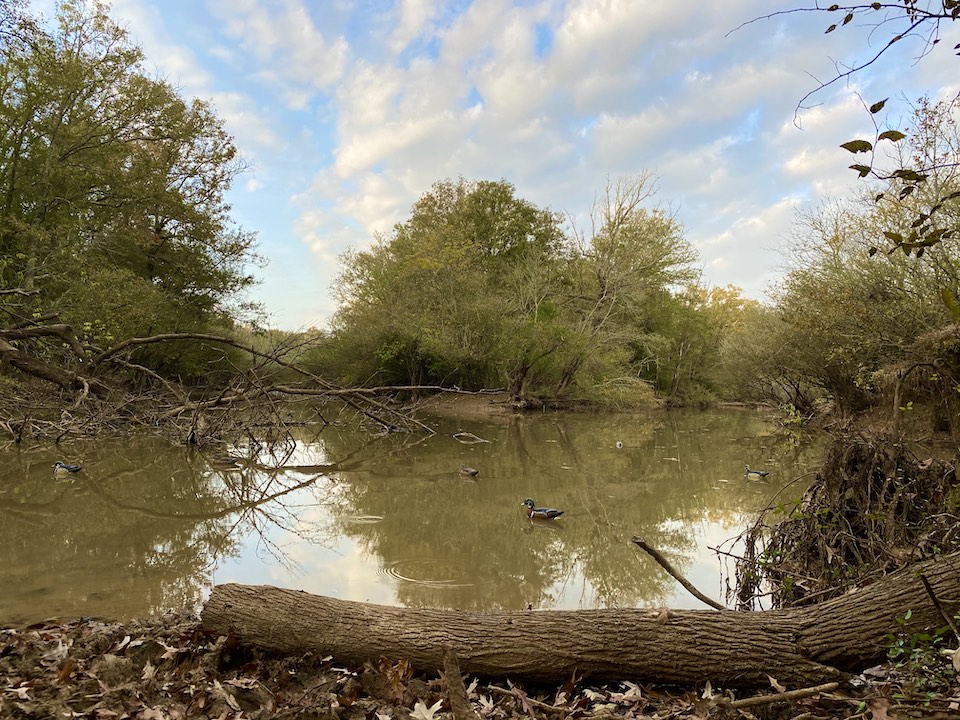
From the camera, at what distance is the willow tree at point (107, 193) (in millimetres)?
14664

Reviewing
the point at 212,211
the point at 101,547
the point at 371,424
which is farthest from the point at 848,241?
the point at 212,211

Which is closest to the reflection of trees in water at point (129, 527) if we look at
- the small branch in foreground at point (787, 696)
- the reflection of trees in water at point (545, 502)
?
the reflection of trees in water at point (545, 502)

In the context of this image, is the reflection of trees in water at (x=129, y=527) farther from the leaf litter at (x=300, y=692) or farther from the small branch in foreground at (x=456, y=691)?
the small branch in foreground at (x=456, y=691)

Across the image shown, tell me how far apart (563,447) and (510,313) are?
1211 cm

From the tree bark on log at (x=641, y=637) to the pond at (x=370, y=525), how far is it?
169cm

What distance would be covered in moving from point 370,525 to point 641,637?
15.6ft

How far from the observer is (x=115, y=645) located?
3.24 meters

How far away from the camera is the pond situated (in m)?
4.96

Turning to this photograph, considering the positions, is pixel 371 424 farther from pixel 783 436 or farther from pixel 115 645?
pixel 115 645

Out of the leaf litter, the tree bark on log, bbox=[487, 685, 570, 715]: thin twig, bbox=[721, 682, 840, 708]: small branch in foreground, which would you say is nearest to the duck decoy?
the leaf litter

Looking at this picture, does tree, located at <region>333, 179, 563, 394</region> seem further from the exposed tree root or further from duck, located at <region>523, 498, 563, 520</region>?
the exposed tree root

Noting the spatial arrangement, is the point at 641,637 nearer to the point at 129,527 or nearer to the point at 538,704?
the point at 538,704

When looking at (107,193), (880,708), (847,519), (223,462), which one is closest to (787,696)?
(880,708)

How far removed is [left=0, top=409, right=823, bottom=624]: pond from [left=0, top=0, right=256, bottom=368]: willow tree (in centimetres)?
472
